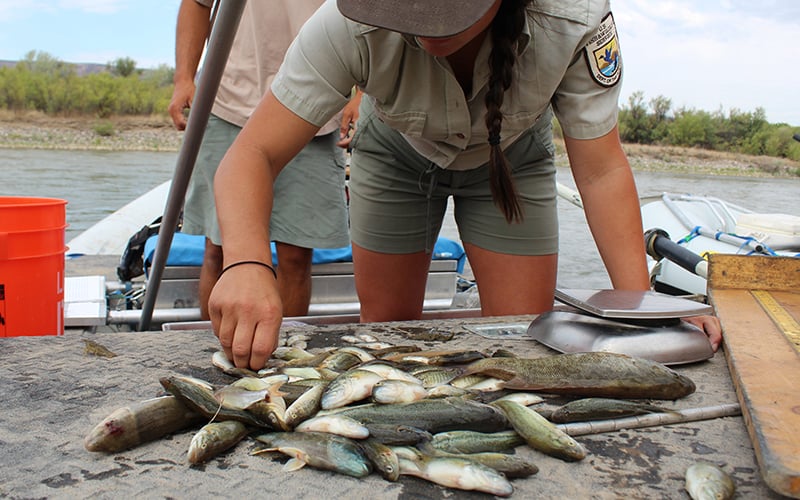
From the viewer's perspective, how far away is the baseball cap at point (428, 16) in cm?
150

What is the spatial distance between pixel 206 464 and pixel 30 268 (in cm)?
172

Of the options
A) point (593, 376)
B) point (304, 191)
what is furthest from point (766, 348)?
point (304, 191)

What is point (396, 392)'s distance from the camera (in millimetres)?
1396

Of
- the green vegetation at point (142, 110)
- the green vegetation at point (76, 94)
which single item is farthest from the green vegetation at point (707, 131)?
the green vegetation at point (76, 94)

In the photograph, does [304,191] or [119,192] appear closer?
[304,191]

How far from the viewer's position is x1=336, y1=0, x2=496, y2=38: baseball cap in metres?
1.50

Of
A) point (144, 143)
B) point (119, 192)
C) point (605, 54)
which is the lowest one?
point (119, 192)

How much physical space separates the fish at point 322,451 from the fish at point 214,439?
0.05 m

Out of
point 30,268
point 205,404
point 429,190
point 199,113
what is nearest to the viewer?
point 205,404

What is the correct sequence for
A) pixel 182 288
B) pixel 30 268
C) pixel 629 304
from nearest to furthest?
1. pixel 629 304
2. pixel 30 268
3. pixel 182 288

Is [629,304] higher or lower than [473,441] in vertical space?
higher

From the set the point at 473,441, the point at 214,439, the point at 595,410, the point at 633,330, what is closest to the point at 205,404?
the point at 214,439

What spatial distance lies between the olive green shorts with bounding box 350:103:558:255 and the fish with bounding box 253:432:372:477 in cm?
156

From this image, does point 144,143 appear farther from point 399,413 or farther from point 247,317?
point 399,413
